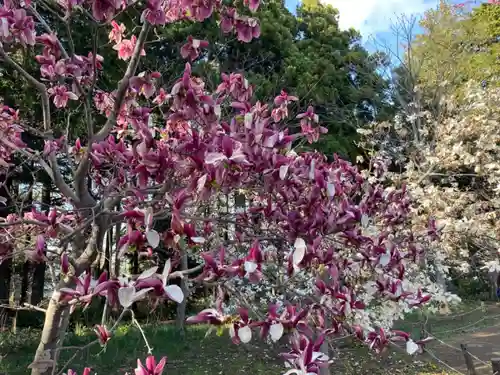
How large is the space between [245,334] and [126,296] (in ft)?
1.15

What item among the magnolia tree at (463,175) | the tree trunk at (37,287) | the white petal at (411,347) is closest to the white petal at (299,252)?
the white petal at (411,347)

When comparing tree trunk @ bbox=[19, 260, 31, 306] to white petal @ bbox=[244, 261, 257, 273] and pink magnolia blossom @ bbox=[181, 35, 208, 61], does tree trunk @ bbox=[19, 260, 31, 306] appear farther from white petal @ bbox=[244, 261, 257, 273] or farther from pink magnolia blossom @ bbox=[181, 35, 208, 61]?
white petal @ bbox=[244, 261, 257, 273]

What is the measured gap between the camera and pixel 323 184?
1.47 m

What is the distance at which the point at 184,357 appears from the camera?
657 cm

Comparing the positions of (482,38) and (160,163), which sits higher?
(482,38)

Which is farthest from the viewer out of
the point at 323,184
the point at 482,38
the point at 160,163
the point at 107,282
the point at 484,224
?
the point at 482,38

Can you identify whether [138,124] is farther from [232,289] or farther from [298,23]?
[298,23]

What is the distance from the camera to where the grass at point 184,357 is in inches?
223

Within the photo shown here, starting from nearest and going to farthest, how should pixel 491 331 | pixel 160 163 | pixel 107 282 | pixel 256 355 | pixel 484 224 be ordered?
pixel 107 282, pixel 160 163, pixel 256 355, pixel 484 224, pixel 491 331

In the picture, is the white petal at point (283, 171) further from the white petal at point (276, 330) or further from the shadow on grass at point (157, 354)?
the shadow on grass at point (157, 354)

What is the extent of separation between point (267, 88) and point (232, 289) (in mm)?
7682

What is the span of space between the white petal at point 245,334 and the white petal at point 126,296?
33 cm

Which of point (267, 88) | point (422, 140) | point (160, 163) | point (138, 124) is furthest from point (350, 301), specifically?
point (422, 140)

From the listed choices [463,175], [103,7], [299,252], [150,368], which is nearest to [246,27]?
[103,7]
